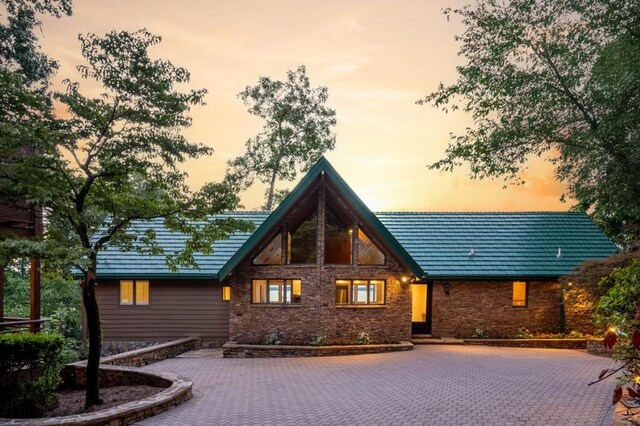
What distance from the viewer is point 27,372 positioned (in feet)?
32.7

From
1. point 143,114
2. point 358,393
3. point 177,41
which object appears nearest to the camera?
point 143,114

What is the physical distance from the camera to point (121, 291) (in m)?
18.4

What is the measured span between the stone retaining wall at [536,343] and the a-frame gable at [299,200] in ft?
13.6

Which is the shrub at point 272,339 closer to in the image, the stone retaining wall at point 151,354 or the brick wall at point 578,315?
the stone retaining wall at point 151,354

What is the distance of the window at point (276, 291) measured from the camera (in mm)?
16672

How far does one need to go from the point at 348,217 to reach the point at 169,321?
8.55 metres

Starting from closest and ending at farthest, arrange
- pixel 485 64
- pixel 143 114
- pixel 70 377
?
1. pixel 143 114
2. pixel 70 377
3. pixel 485 64

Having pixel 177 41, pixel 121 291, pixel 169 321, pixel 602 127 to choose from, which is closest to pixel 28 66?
pixel 177 41

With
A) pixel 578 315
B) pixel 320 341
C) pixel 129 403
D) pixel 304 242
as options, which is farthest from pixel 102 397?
pixel 578 315

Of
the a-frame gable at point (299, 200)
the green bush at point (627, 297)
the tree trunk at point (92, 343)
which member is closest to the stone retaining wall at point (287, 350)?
the a-frame gable at point (299, 200)

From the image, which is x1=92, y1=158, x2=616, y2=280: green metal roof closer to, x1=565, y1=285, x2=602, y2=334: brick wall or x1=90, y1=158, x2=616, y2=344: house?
x1=90, y1=158, x2=616, y2=344: house

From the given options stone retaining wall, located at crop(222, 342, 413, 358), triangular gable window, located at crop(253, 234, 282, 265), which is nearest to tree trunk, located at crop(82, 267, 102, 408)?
stone retaining wall, located at crop(222, 342, 413, 358)

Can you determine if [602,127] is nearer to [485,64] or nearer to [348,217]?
[485,64]

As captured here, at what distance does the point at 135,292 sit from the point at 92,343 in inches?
372
